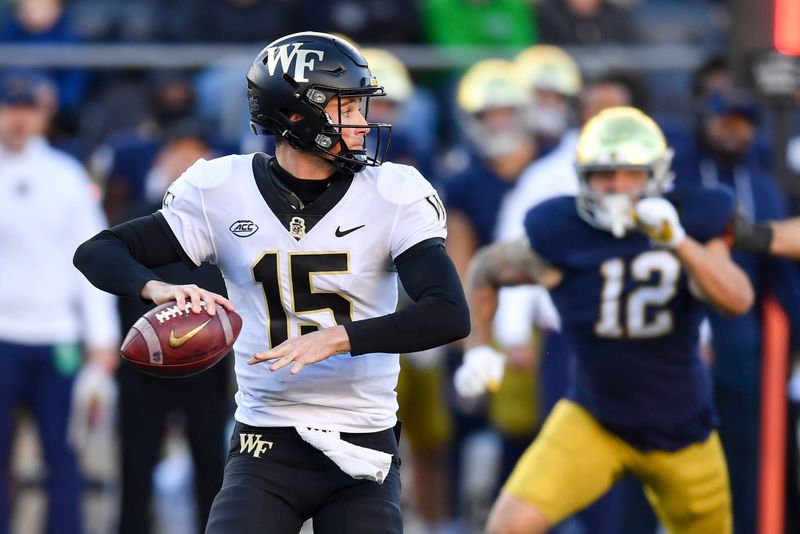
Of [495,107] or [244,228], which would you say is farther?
[495,107]

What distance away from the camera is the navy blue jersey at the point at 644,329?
5.88m

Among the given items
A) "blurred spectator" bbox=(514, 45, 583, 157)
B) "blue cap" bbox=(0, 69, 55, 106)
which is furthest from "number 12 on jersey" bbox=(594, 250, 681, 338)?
"blue cap" bbox=(0, 69, 55, 106)

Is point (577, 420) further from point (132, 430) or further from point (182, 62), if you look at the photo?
point (182, 62)

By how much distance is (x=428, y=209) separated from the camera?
14.8 ft

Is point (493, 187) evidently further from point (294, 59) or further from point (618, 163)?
point (294, 59)

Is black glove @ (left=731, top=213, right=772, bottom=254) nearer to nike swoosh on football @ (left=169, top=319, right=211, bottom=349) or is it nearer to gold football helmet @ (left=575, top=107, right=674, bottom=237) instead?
gold football helmet @ (left=575, top=107, right=674, bottom=237)

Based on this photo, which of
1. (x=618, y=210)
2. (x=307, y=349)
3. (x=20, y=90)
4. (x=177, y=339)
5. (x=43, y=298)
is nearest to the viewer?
(x=307, y=349)

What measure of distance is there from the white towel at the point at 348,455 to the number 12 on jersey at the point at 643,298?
1.69m

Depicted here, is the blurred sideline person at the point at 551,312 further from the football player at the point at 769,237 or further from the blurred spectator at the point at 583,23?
the blurred spectator at the point at 583,23

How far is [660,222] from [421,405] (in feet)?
9.46

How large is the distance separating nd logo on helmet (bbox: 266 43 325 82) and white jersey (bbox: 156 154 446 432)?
0.30 meters

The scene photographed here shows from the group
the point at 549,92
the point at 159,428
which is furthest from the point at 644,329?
the point at 549,92

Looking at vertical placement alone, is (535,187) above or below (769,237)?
above

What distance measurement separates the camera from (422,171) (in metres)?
8.35
